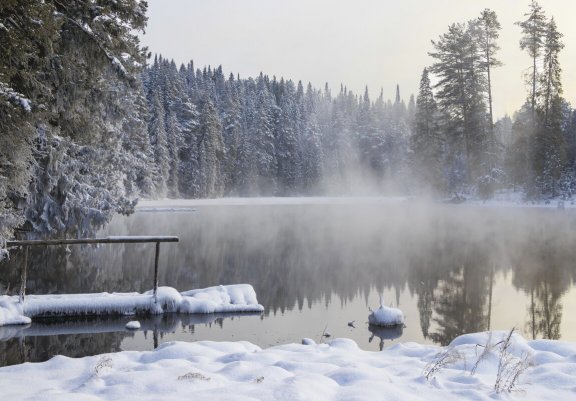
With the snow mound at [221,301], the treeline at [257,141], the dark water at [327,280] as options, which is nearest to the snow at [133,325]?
the dark water at [327,280]

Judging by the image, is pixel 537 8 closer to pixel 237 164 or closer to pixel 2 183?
pixel 237 164

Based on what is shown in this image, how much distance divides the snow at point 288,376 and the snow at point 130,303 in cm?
459

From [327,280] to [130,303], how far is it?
700 centimetres

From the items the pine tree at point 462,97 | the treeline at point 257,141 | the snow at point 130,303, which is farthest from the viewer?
the treeline at point 257,141

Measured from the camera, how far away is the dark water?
34.7ft

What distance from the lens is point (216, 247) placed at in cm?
2306

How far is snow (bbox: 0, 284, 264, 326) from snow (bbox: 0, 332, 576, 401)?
4.59 m

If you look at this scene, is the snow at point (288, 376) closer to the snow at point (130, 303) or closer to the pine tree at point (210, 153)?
the snow at point (130, 303)

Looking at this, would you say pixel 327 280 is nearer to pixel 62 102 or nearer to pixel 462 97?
pixel 62 102

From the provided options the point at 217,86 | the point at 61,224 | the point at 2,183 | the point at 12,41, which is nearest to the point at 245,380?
the point at 2,183

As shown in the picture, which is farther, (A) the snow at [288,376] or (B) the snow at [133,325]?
(B) the snow at [133,325]

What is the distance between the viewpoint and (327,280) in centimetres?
1644

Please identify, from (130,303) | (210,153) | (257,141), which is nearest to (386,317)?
(130,303)

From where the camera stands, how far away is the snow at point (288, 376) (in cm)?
503
